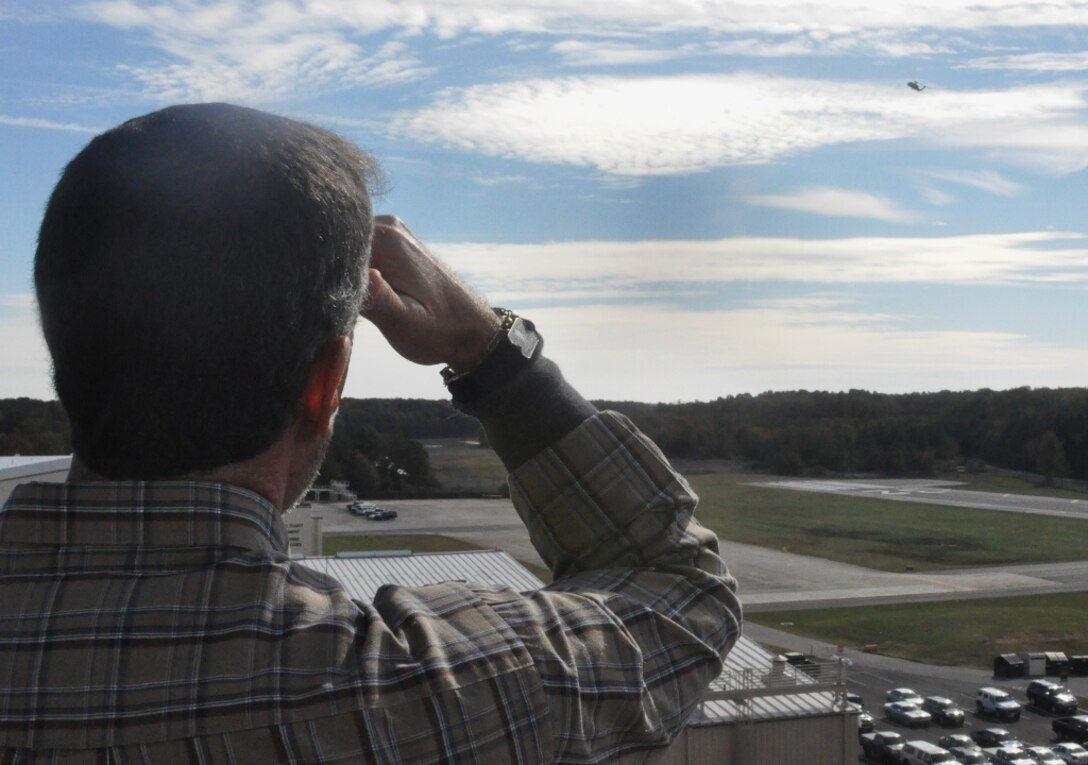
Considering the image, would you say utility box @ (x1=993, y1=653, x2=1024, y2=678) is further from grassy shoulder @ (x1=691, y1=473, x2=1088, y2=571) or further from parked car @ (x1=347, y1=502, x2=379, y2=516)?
parked car @ (x1=347, y1=502, x2=379, y2=516)

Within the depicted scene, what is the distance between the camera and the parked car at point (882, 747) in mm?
13820

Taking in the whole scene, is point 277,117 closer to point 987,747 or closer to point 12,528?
point 12,528

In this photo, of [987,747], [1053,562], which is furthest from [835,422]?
[987,747]

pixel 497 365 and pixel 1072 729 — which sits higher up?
pixel 497 365

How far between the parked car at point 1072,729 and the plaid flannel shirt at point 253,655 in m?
16.1

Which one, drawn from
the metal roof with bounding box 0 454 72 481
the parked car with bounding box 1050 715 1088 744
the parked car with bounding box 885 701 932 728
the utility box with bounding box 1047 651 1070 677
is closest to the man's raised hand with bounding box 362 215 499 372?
the metal roof with bounding box 0 454 72 481

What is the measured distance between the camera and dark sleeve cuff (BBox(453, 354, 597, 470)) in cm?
135

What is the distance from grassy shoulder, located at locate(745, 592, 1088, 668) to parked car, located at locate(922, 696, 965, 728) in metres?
3.09

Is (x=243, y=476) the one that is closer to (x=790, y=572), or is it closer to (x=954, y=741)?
(x=954, y=741)

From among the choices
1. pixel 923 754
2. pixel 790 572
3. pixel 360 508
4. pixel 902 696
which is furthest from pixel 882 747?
pixel 360 508

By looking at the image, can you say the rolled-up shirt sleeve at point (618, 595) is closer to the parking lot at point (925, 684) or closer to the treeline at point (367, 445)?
the treeline at point (367, 445)

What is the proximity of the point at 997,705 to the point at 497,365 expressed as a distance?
673 inches

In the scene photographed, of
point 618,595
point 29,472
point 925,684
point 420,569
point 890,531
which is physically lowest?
point 890,531

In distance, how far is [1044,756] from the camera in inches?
537
